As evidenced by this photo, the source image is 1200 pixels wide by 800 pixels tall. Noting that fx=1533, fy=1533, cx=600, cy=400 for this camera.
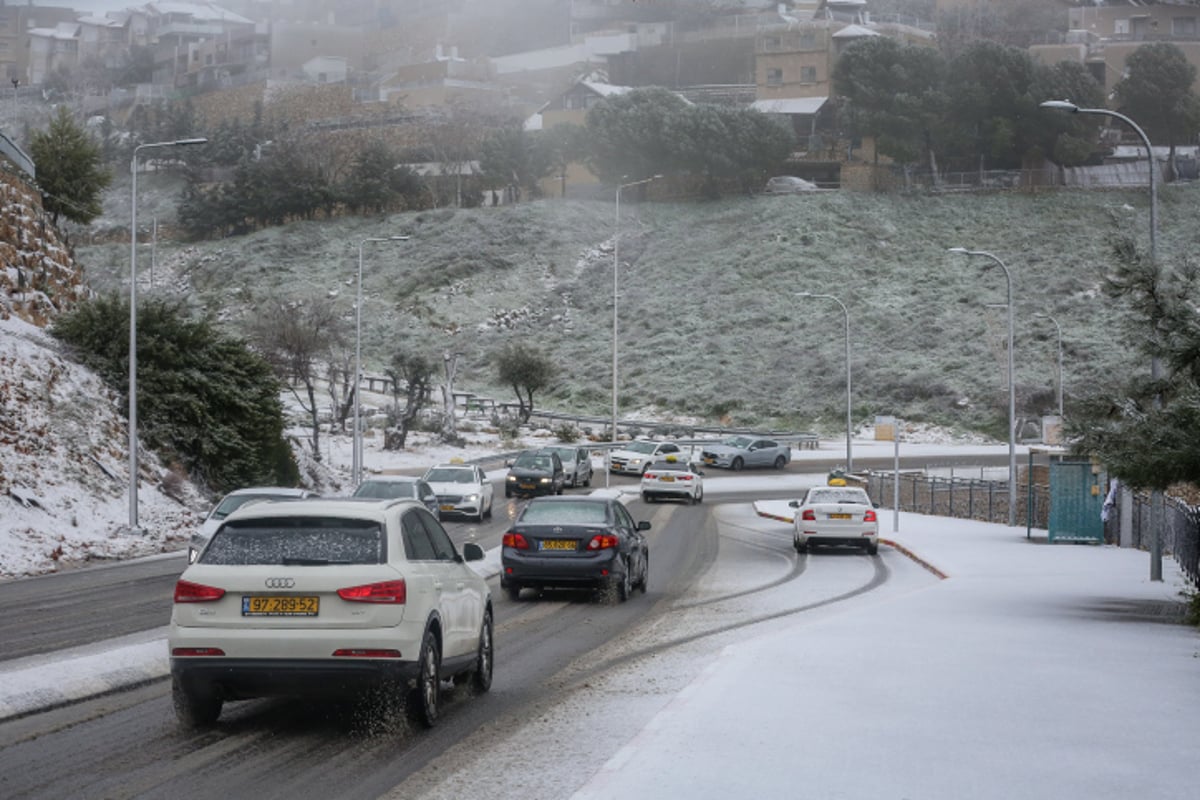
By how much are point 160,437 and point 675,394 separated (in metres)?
50.5

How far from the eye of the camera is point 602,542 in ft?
71.9

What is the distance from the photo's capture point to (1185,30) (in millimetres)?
138750

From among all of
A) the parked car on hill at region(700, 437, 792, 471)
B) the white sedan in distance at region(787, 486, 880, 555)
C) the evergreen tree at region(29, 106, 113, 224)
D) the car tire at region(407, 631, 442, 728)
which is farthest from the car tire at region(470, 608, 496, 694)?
the parked car on hill at region(700, 437, 792, 471)

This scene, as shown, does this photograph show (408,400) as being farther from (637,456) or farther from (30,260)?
(30,260)

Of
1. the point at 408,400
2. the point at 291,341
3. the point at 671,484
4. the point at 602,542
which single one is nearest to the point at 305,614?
the point at 602,542

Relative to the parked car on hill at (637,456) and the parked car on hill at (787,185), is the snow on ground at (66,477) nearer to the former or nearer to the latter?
the parked car on hill at (637,456)

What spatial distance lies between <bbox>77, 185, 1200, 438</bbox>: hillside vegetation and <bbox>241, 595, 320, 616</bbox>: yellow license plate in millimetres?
73585

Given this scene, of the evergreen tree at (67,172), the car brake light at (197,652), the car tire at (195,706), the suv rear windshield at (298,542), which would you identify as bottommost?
the car tire at (195,706)

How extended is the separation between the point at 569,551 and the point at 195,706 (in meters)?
10.8

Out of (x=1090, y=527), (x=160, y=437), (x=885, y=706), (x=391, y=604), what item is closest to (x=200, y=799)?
(x=391, y=604)

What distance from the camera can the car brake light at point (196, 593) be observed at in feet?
36.0

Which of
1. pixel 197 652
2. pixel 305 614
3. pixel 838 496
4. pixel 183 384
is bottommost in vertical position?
pixel 838 496

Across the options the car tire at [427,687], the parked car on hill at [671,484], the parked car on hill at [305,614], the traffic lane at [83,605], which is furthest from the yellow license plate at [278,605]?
the parked car on hill at [671,484]

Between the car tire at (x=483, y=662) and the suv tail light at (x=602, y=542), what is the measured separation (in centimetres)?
823
